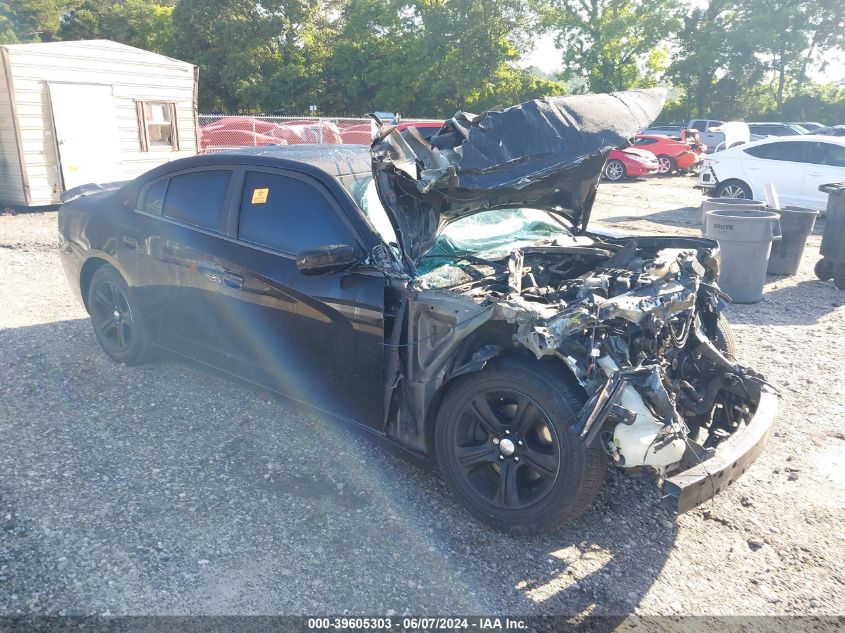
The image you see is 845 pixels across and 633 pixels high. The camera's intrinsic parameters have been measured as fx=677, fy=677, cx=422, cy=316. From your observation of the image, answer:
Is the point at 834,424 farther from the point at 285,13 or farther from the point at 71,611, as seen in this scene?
the point at 285,13

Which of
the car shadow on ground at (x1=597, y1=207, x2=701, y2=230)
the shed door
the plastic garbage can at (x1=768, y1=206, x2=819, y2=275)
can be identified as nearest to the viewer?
the plastic garbage can at (x1=768, y1=206, x2=819, y2=275)

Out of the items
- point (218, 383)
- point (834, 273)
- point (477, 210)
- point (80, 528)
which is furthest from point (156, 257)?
point (834, 273)

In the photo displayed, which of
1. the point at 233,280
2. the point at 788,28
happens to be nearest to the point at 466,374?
the point at 233,280

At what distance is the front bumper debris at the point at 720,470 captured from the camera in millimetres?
2828

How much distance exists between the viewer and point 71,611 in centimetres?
277

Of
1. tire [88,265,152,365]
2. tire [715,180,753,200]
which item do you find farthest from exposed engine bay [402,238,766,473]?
tire [715,180,753,200]

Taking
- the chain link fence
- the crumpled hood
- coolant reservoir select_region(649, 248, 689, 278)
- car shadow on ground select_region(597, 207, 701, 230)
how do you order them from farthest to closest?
the chain link fence < car shadow on ground select_region(597, 207, 701, 230) < coolant reservoir select_region(649, 248, 689, 278) < the crumpled hood

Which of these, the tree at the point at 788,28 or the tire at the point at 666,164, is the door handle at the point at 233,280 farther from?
the tree at the point at 788,28

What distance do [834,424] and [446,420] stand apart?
118 inches

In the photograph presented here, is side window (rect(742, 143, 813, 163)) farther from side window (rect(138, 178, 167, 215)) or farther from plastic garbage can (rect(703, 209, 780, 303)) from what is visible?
side window (rect(138, 178, 167, 215))

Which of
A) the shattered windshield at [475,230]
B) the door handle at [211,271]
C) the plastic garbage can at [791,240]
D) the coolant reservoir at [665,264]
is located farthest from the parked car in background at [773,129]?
the door handle at [211,271]

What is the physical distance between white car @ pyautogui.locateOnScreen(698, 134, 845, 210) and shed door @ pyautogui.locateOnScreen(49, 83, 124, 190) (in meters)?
11.9

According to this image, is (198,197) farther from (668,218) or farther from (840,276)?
(668,218)

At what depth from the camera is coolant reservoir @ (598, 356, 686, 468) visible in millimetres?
2961
